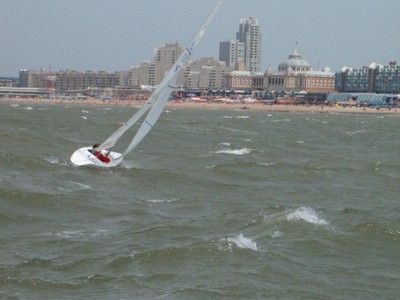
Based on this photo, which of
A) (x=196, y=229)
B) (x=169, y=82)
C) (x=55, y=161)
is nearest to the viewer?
(x=196, y=229)

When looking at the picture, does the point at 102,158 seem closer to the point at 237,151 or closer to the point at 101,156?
the point at 101,156

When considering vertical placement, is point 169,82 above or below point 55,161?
above

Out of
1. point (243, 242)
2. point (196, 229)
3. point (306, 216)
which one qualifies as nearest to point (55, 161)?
point (306, 216)

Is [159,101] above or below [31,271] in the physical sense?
above

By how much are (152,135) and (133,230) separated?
1530 inches

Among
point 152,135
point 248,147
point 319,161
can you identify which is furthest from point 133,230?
point 152,135

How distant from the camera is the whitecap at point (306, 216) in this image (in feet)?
79.7

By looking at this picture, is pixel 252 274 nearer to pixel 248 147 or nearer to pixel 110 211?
pixel 110 211

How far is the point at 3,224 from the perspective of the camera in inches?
910

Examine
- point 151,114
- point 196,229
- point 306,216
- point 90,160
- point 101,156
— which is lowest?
point 196,229

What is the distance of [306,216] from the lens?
81.9ft

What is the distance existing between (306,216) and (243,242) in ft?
14.1

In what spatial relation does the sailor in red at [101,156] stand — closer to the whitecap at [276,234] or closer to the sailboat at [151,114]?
the sailboat at [151,114]

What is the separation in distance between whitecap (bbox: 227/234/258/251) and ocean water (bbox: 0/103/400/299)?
80 mm
